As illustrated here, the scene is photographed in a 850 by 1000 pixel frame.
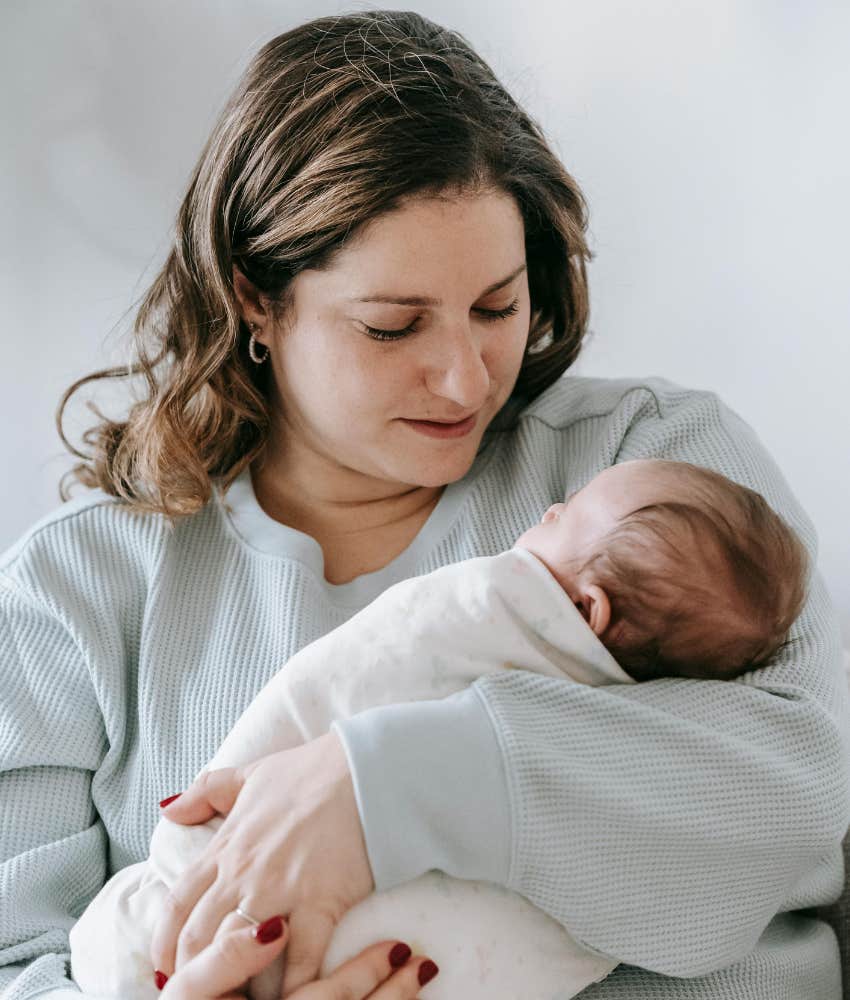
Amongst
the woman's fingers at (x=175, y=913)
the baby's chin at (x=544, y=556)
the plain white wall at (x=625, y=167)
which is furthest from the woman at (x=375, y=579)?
the plain white wall at (x=625, y=167)

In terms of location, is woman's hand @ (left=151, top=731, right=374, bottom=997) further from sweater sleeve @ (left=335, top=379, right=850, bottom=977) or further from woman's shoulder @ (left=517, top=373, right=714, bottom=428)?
woman's shoulder @ (left=517, top=373, right=714, bottom=428)

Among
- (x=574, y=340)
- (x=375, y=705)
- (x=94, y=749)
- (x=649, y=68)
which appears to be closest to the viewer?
(x=375, y=705)

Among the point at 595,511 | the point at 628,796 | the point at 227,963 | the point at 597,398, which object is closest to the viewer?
the point at 227,963

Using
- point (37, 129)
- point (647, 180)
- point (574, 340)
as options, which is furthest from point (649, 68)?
point (37, 129)

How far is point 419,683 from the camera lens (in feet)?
4.38

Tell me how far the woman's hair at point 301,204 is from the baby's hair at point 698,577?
1.64ft

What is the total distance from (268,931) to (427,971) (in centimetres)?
15

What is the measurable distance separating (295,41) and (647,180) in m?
0.81

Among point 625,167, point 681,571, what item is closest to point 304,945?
point 681,571

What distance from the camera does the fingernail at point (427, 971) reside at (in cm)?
120

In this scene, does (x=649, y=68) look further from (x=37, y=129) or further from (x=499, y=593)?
(x=499, y=593)

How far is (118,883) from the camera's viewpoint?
1396mm

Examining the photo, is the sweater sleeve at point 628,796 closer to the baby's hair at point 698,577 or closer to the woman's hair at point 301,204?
the baby's hair at point 698,577

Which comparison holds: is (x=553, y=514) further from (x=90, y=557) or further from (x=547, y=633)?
(x=90, y=557)
